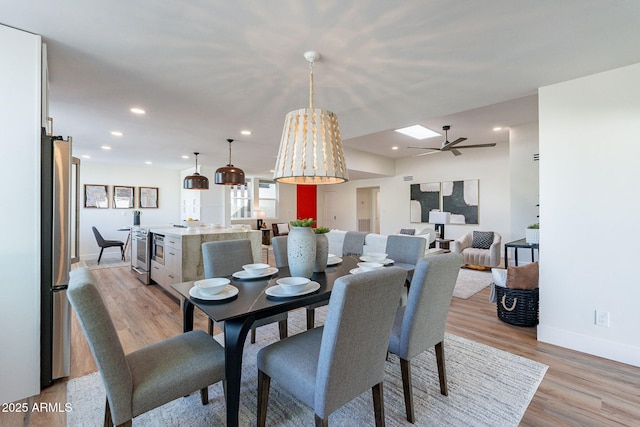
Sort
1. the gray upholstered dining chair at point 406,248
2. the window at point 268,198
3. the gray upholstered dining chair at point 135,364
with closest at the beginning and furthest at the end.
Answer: the gray upholstered dining chair at point 135,364, the gray upholstered dining chair at point 406,248, the window at point 268,198

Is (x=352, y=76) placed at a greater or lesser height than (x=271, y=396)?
greater

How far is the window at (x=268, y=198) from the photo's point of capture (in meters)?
9.81

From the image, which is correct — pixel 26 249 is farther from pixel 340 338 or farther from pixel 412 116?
pixel 412 116

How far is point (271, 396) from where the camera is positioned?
6.25 ft

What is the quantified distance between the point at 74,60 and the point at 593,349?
4.83 m

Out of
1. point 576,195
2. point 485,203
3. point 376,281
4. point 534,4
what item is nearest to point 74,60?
point 376,281

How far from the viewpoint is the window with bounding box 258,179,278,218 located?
32.2ft

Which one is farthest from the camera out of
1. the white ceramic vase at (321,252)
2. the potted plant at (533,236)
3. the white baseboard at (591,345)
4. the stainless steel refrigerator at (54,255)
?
the potted plant at (533,236)

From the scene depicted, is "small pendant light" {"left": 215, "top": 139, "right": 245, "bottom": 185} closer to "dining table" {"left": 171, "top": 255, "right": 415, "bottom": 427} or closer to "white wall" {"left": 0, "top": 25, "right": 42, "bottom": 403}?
"white wall" {"left": 0, "top": 25, "right": 42, "bottom": 403}

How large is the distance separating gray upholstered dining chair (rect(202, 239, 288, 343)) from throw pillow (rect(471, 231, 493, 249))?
517 centimetres

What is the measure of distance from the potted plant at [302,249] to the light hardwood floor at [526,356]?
1.58 m

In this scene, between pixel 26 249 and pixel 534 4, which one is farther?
pixel 26 249

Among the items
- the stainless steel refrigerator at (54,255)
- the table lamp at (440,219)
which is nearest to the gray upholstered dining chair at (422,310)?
the stainless steel refrigerator at (54,255)

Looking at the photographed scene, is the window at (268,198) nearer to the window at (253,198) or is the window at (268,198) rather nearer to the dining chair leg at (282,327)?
the window at (253,198)
